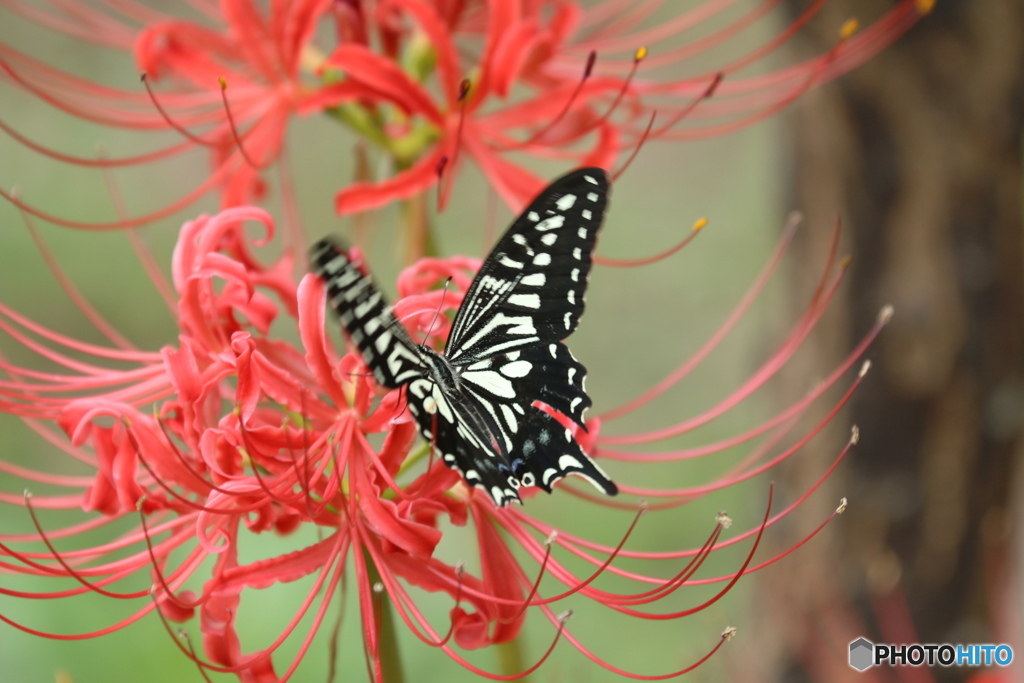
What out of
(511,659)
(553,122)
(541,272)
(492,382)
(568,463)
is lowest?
(511,659)

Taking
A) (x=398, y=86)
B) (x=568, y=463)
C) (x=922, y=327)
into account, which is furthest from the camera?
(x=922, y=327)

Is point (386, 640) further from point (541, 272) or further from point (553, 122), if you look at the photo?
point (553, 122)

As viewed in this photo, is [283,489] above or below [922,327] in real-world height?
below

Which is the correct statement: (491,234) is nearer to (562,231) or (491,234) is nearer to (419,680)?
(562,231)

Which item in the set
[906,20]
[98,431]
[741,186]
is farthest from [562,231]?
[741,186]

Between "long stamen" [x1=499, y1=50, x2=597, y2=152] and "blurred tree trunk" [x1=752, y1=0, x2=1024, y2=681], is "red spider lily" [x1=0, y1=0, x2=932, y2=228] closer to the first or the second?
"long stamen" [x1=499, y1=50, x2=597, y2=152]

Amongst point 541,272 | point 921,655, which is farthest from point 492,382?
point 921,655

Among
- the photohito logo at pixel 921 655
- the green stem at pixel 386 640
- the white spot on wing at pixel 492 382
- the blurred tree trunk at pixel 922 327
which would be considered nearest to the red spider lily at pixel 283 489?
the green stem at pixel 386 640

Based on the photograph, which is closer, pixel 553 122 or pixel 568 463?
pixel 568 463
